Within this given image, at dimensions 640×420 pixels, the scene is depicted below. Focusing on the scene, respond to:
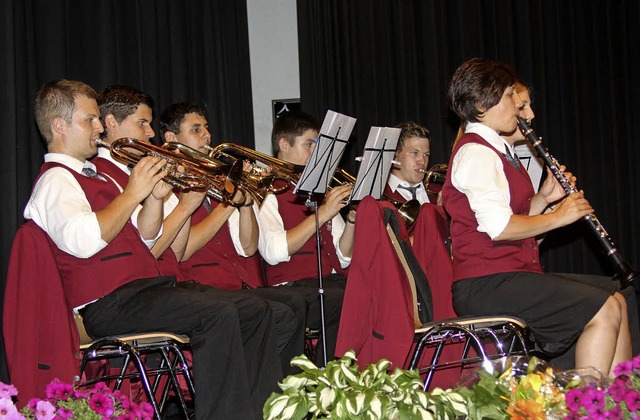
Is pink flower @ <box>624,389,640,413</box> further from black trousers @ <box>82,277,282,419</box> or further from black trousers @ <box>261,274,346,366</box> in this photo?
black trousers @ <box>261,274,346,366</box>

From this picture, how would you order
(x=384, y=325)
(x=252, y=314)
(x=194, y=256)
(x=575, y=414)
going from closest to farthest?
(x=575, y=414) < (x=384, y=325) < (x=252, y=314) < (x=194, y=256)

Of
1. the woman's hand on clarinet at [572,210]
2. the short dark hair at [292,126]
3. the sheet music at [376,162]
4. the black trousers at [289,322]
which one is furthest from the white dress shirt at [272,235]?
the woman's hand on clarinet at [572,210]

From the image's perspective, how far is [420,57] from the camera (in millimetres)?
5578

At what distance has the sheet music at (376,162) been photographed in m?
3.44

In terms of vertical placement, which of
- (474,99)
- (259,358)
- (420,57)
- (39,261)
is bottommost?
(259,358)

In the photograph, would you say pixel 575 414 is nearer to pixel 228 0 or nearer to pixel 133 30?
pixel 133 30

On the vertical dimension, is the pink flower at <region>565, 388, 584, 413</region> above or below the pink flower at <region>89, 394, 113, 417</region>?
above

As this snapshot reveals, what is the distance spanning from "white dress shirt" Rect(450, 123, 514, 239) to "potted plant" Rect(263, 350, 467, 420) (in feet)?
4.59

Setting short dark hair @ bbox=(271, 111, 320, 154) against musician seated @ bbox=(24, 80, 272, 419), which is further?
short dark hair @ bbox=(271, 111, 320, 154)

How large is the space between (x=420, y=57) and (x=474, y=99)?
2377 millimetres

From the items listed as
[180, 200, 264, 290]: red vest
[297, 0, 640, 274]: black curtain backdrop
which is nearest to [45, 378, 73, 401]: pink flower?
[180, 200, 264, 290]: red vest

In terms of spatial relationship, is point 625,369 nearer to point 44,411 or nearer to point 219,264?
point 44,411

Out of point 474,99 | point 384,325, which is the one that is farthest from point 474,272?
point 474,99

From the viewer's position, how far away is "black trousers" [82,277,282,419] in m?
2.96
